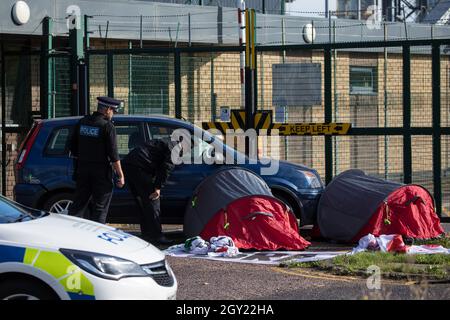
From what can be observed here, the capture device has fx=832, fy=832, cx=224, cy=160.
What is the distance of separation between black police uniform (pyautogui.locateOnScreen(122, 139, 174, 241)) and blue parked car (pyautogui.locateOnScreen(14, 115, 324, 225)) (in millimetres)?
536

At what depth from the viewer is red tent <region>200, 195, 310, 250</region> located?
33.9ft

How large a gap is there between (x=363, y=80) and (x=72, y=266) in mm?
10284

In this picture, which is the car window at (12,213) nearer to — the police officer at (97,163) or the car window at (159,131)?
the police officer at (97,163)

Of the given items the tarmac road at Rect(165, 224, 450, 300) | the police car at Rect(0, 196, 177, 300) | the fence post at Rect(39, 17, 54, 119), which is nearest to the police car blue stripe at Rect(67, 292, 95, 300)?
the police car at Rect(0, 196, 177, 300)

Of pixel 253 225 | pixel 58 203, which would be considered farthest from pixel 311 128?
pixel 58 203

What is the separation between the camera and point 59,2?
1598 centimetres

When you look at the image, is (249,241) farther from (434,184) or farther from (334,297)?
(434,184)

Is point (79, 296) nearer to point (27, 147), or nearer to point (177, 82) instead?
point (27, 147)

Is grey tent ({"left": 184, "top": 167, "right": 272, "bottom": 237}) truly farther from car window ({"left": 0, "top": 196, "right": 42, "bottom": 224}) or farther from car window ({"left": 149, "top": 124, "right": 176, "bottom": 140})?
car window ({"left": 0, "top": 196, "right": 42, "bottom": 224})

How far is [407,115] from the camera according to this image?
13.0 m

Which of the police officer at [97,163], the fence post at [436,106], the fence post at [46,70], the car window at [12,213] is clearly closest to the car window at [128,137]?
the police officer at [97,163]

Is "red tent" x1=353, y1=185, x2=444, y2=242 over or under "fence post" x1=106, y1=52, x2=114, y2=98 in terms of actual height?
under

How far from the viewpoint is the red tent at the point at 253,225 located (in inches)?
407
